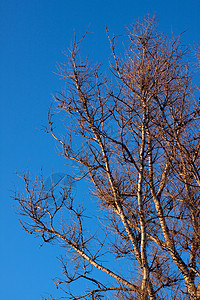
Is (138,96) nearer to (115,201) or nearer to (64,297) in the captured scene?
(115,201)

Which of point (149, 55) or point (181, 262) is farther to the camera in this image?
point (149, 55)

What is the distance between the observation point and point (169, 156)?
6.45m

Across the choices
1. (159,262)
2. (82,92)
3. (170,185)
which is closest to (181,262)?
(159,262)

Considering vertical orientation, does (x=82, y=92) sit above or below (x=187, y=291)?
above

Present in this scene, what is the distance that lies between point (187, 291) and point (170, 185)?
188 cm

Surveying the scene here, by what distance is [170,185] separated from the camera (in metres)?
7.55

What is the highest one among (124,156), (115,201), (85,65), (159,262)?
(85,65)

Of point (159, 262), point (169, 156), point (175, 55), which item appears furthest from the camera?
point (175, 55)

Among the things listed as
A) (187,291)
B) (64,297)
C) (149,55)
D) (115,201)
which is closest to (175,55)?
(149,55)

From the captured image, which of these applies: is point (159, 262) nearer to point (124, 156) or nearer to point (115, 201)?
point (115, 201)

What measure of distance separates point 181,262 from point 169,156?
1.82 m

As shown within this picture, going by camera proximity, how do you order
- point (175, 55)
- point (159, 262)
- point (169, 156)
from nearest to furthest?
1. point (169, 156)
2. point (159, 262)
3. point (175, 55)

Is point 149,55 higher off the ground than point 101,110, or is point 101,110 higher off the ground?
point 149,55

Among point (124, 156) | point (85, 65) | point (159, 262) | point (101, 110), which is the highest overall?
point (85, 65)
